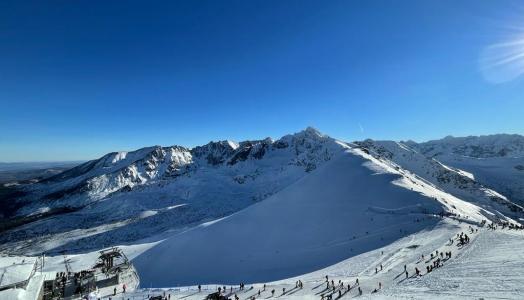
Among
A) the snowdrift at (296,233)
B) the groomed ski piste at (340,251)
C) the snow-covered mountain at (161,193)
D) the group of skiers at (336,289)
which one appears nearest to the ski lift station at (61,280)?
the groomed ski piste at (340,251)

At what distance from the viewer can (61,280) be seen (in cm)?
2362

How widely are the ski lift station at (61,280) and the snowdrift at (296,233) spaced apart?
14939 mm

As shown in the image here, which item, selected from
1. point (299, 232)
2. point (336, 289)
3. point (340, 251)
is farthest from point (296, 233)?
point (336, 289)

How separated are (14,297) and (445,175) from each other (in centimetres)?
13694

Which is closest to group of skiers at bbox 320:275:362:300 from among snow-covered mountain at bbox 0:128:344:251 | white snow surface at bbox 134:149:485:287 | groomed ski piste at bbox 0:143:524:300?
groomed ski piste at bbox 0:143:524:300

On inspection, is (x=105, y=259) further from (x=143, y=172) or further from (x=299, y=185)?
(x=143, y=172)

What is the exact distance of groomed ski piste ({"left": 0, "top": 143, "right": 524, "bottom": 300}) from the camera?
26891mm

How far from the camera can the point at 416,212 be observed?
175 ft

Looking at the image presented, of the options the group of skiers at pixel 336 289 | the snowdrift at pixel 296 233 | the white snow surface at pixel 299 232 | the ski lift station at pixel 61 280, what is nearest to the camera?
the ski lift station at pixel 61 280

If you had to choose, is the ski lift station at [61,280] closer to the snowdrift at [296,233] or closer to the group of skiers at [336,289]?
the snowdrift at [296,233]

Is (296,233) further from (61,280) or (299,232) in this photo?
(61,280)

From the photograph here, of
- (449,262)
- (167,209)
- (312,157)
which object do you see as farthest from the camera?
(312,157)

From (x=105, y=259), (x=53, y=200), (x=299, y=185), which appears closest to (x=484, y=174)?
(x=299, y=185)

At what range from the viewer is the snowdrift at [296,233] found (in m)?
43.4
